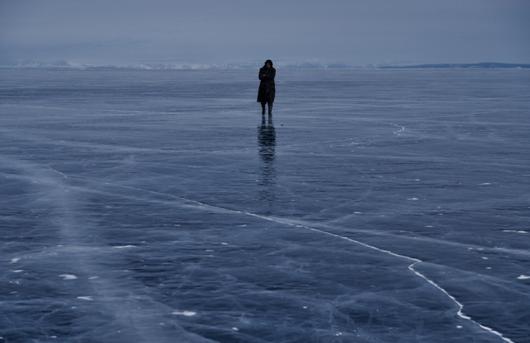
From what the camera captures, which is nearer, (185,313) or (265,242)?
(185,313)

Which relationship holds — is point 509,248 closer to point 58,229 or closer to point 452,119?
point 58,229

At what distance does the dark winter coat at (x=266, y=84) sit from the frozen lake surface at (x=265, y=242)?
19.1 ft

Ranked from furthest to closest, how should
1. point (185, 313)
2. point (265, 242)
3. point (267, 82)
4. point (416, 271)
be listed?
point (267, 82) → point (265, 242) → point (416, 271) → point (185, 313)

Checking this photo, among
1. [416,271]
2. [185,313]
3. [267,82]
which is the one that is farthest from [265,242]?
[267,82]

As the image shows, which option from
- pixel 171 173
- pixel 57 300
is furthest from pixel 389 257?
pixel 171 173

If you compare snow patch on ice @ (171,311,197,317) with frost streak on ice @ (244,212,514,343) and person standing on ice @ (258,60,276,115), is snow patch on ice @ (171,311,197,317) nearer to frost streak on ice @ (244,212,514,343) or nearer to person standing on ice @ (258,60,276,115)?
frost streak on ice @ (244,212,514,343)

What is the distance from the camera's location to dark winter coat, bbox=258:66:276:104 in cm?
2278

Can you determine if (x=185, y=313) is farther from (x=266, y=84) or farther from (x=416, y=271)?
(x=266, y=84)

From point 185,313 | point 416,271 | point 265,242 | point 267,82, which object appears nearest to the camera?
point 185,313

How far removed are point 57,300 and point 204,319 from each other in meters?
1.22

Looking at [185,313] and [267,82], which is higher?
[267,82]

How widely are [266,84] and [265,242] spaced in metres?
15.5

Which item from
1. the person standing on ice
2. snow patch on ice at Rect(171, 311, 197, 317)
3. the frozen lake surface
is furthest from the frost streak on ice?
the person standing on ice

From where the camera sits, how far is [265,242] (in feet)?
26.1
